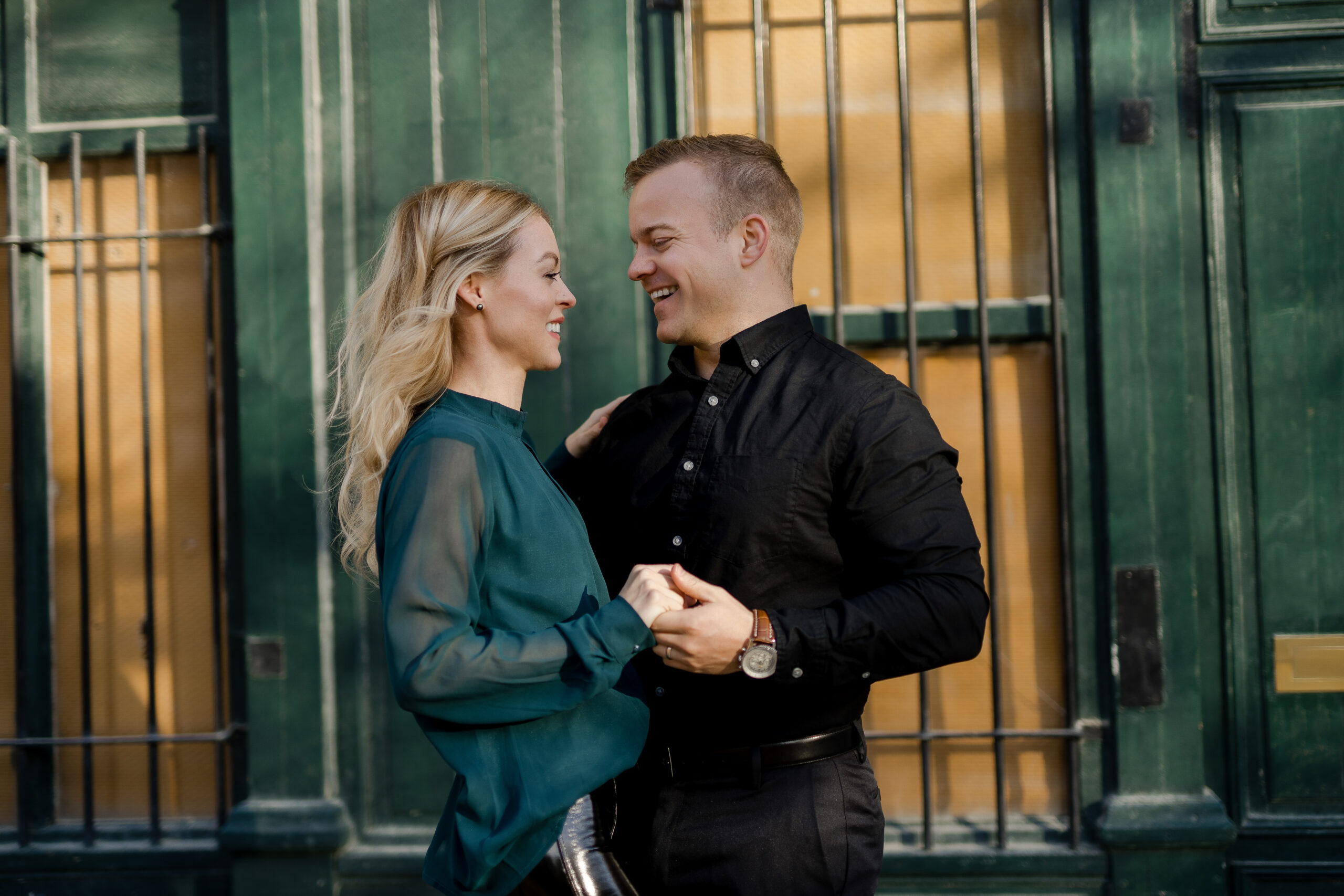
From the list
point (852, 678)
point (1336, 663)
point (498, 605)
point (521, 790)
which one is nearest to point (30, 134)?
point (498, 605)

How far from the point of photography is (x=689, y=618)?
1.67 m

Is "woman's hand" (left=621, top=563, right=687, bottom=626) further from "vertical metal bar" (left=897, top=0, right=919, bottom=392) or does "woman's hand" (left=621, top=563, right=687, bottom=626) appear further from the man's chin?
"vertical metal bar" (left=897, top=0, right=919, bottom=392)

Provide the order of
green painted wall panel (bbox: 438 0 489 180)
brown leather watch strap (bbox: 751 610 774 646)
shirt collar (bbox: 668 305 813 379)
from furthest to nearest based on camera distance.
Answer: green painted wall panel (bbox: 438 0 489 180), shirt collar (bbox: 668 305 813 379), brown leather watch strap (bbox: 751 610 774 646)

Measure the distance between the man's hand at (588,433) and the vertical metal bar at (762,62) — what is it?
131 centimetres

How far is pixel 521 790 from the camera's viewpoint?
1.62 m

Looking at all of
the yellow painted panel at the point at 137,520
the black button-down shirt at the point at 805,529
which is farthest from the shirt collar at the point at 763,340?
the yellow painted panel at the point at 137,520

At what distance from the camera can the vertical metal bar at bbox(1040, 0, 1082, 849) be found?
308 centimetres

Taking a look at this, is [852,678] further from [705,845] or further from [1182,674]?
[1182,674]

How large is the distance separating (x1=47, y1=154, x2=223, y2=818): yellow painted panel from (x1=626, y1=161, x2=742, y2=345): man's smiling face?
198cm

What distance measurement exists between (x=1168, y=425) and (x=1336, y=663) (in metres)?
0.92

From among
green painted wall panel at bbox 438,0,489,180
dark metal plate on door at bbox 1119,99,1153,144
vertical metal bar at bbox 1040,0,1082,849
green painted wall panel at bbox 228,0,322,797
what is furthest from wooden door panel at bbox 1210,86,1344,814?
green painted wall panel at bbox 228,0,322,797

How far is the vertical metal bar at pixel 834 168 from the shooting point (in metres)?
3.18

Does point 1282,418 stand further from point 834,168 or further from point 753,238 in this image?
point 753,238

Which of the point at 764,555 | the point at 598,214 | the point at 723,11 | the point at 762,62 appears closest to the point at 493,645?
the point at 764,555
